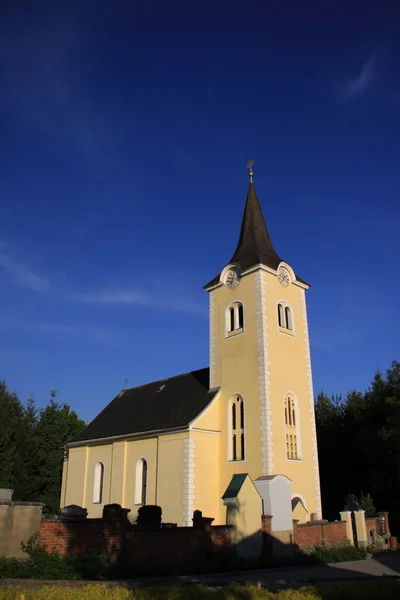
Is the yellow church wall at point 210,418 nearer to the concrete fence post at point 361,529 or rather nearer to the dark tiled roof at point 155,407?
the dark tiled roof at point 155,407

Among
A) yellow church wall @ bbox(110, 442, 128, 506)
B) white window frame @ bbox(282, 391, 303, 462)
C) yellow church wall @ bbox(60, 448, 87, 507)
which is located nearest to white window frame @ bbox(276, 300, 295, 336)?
white window frame @ bbox(282, 391, 303, 462)

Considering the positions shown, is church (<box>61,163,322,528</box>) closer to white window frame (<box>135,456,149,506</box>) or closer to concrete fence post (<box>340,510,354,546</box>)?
white window frame (<box>135,456,149,506</box>)

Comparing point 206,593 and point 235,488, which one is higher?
point 235,488

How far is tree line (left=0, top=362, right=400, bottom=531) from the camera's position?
98.0ft

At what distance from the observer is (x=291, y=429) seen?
25.4 m

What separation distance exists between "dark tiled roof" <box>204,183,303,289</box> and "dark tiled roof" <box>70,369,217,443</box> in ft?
20.5

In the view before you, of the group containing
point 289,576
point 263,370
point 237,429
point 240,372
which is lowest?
point 289,576

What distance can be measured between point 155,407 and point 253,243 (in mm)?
11422

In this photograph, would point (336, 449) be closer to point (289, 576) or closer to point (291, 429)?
point (291, 429)

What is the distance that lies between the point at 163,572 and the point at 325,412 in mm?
25532

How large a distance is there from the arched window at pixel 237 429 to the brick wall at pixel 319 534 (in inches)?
171

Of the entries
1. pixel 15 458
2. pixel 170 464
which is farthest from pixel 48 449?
pixel 170 464

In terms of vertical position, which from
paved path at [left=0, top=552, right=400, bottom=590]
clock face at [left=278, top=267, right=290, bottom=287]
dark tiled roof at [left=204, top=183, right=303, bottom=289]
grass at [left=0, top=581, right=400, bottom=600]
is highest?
dark tiled roof at [left=204, top=183, right=303, bottom=289]

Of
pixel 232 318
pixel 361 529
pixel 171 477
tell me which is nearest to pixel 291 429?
pixel 361 529
